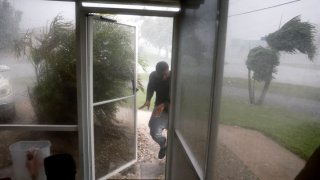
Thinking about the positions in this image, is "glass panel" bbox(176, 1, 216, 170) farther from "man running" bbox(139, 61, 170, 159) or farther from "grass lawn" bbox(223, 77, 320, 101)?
"man running" bbox(139, 61, 170, 159)

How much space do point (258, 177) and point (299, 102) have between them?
43cm

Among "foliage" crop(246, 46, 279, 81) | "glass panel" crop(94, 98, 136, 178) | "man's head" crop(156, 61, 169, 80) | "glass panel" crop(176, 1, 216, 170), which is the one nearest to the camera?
"foliage" crop(246, 46, 279, 81)

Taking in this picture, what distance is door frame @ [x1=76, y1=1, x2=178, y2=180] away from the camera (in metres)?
2.47

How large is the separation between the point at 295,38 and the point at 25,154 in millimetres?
2721

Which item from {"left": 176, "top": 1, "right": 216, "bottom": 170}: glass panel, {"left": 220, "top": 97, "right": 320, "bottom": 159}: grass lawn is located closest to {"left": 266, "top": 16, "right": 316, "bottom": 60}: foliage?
{"left": 220, "top": 97, "right": 320, "bottom": 159}: grass lawn

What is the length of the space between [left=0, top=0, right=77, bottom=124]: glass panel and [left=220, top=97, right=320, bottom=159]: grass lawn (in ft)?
6.46

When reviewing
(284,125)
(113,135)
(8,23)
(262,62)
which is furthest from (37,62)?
(284,125)

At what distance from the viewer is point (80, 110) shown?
260 cm

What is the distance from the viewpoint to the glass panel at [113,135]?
Result: 2986mm

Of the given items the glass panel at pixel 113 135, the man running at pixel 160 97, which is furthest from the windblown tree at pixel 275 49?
the man running at pixel 160 97

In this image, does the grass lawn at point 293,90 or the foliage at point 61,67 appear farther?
the foliage at point 61,67

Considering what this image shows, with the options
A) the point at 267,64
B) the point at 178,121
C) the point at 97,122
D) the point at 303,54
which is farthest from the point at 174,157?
the point at 303,54

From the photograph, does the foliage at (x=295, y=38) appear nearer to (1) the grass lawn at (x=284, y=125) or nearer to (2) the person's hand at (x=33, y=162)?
(1) the grass lawn at (x=284, y=125)

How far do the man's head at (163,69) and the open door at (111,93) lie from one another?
38 cm
